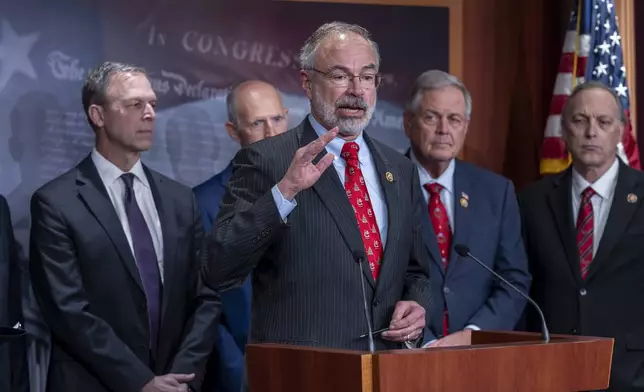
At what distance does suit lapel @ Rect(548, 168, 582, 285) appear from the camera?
4544mm

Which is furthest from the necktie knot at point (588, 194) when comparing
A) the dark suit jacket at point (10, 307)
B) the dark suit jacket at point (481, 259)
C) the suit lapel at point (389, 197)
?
the dark suit jacket at point (10, 307)

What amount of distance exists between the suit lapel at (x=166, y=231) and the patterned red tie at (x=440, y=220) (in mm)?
1062

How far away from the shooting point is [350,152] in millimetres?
3193

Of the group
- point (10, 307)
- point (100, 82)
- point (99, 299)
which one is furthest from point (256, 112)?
→ point (10, 307)

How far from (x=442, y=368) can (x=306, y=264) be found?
0.65m

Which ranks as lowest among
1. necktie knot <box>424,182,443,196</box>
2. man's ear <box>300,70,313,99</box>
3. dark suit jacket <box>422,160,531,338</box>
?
dark suit jacket <box>422,160,531,338</box>

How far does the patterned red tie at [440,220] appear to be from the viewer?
438cm

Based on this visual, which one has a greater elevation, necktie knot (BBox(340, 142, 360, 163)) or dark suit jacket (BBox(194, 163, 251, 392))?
necktie knot (BBox(340, 142, 360, 163))

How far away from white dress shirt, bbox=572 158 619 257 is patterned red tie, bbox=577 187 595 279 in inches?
0.6

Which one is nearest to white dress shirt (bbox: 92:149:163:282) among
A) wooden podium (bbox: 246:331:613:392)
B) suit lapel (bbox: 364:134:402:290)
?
suit lapel (bbox: 364:134:402:290)

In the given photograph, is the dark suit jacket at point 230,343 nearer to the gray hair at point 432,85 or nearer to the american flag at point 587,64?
the gray hair at point 432,85

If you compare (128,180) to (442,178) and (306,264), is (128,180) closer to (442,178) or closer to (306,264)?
(442,178)

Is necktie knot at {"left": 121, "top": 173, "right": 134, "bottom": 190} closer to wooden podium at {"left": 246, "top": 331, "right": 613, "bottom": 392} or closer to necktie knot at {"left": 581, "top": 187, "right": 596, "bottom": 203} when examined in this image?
wooden podium at {"left": 246, "top": 331, "right": 613, "bottom": 392}

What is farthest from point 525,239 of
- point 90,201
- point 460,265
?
point 90,201
